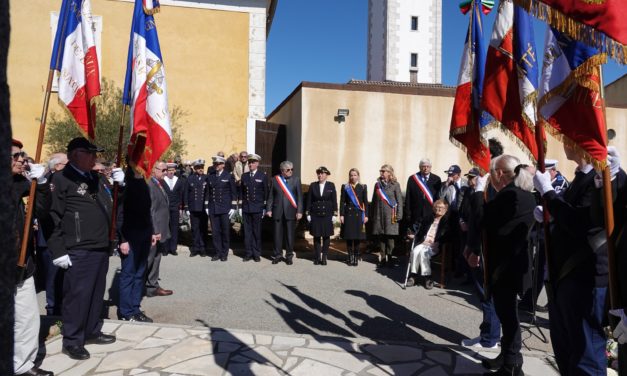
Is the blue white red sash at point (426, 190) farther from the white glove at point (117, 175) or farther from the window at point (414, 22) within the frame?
the window at point (414, 22)

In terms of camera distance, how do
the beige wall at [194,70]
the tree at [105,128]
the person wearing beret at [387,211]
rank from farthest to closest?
the beige wall at [194,70], the tree at [105,128], the person wearing beret at [387,211]

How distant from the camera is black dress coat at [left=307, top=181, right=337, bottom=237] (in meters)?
9.00

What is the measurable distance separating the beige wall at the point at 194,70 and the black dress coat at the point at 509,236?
12.6 meters

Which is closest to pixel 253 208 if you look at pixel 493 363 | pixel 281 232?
pixel 281 232

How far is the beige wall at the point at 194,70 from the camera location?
1491 centimetres

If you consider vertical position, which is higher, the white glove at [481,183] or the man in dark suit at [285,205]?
the white glove at [481,183]

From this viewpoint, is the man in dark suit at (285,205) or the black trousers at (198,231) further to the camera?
the black trousers at (198,231)

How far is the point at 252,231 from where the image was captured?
9.34 metres

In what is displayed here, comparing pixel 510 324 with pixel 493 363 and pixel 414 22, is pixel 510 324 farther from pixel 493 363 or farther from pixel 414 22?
pixel 414 22

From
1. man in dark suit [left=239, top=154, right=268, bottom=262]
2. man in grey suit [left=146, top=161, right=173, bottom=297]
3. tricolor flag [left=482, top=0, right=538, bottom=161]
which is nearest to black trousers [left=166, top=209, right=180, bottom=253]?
man in dark suit [left=239, top=154, right=268, bottom=262]

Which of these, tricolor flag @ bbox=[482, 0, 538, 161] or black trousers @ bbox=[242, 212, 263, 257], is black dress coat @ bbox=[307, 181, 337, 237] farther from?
tricolor flag @ bbox=[482, 0, 538, 161]

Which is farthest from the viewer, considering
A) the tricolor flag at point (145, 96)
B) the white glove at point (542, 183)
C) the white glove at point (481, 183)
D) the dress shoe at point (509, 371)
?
the tricolor flag at point (145, 96)

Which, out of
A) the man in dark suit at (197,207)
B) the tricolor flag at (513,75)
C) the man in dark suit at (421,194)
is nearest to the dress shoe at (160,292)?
the man in dark suit at (197,207)

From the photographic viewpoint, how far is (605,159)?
2.58 m
